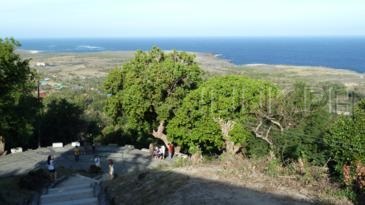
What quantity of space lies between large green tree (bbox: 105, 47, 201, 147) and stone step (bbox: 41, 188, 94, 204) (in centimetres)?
1376

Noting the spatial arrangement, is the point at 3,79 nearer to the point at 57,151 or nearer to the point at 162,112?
the point at 57,151

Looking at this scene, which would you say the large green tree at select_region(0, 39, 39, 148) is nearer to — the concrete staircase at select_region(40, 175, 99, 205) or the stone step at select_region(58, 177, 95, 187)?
the stone step at select_region(58, 177, 95, 187)

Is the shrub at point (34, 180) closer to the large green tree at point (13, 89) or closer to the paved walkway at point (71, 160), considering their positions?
the paved walkway at point (71, 160)

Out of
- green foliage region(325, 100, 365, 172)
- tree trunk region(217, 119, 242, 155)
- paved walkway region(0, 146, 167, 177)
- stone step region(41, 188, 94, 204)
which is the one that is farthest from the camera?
tree trunk region(217, 119, 242, 155)

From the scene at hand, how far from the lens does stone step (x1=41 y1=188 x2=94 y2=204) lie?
63.4 feet

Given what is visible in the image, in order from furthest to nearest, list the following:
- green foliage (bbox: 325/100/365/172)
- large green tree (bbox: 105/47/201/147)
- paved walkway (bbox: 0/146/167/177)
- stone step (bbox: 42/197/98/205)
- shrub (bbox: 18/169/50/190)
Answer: large green tree (bbox: 105/47/201/147)
paved walkway (bbox: 0/146/167/177)
shrub (bbox: 18/169/50/190)
stone step (bbox: 42/197/98/205)
green foliage (bbox: 325/100/365/172)

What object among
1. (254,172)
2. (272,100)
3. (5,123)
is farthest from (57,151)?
(254,172)

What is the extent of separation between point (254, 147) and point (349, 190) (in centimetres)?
Result: 1131

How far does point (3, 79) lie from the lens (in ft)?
91.8

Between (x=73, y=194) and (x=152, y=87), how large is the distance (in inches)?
583

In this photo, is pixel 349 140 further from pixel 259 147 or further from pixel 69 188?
pixel 69 188

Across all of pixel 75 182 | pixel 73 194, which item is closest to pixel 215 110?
pixel 75 182

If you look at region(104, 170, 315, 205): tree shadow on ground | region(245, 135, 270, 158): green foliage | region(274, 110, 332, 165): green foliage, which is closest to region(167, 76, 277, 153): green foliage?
region(245, 135, 270, 158): green foliage

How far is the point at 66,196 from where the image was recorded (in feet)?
64.1
